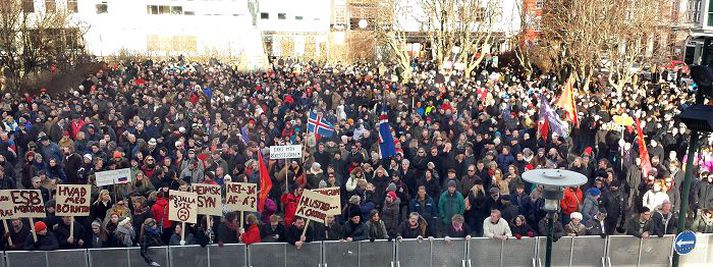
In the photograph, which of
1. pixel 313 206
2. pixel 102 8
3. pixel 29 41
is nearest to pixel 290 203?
pixel 313 206

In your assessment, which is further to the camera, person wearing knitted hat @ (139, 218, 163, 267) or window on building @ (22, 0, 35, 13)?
window on building @ (22, 0, 35, 13)

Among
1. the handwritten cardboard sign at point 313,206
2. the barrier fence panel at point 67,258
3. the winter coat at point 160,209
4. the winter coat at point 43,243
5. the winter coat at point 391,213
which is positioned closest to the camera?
the barrier fence panel at point 67,258

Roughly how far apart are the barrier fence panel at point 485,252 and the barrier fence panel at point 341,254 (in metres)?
1.72

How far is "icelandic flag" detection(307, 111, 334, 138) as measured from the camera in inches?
587

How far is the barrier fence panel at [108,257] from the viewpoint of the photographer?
30.2 feet

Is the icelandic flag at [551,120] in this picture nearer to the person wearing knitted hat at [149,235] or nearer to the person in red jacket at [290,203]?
the person in red jacket at [290,203]

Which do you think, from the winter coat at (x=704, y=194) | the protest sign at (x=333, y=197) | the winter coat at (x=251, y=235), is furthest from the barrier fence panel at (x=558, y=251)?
the winter coat at (x=251, y=235)

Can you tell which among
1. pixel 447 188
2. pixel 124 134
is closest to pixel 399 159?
pixel 447 188

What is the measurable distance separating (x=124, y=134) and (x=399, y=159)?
625 cm

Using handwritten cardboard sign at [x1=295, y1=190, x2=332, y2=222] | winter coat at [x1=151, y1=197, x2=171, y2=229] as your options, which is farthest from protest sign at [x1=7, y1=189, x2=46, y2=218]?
handwritten cardboard sign at [x1=295, y1=190, x2=332, y2=222]

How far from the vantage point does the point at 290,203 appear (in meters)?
10.8

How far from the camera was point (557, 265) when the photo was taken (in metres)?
9.96

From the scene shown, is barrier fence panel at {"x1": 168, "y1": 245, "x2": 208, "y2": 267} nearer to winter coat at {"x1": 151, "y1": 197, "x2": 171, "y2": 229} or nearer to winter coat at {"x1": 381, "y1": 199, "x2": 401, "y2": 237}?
winter coat at {"x1": 151, "y1": 197, "x2": 171, "y2": 229}

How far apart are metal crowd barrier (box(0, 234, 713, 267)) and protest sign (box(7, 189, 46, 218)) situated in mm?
1075
